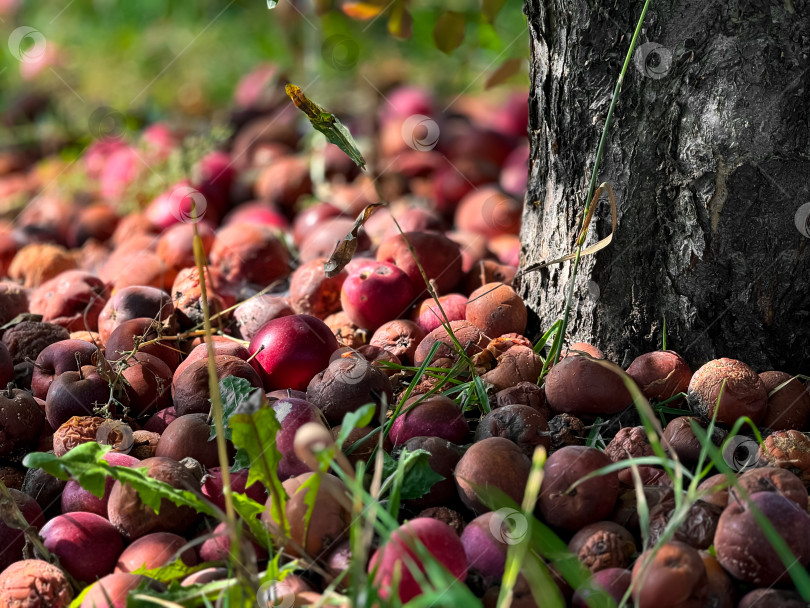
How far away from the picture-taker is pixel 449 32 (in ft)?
8.94

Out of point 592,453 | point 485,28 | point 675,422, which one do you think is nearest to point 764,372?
point 675,422

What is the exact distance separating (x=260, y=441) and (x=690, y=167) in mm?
1010

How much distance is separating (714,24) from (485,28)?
2732 millimetres

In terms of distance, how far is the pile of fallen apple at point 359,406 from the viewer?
119 centimetres

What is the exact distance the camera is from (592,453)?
1308mm

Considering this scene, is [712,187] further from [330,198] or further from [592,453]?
[330,198]

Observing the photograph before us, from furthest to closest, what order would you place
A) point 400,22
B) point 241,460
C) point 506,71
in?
point 506,71 < point 400,22 < point 241,460

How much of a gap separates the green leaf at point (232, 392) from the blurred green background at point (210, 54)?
2.17 metres

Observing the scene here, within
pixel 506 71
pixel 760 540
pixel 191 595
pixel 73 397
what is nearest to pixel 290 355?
pixel 73 397

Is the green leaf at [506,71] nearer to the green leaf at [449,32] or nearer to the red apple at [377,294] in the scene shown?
the green leaf at [449,32]

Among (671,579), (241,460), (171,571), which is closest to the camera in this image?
(671,579)

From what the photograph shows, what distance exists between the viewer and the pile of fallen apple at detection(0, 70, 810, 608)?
119 centimetres

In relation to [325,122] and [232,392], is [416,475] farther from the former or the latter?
[325,122]

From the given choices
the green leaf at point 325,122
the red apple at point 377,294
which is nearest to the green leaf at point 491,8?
the red apple at point 377,294
